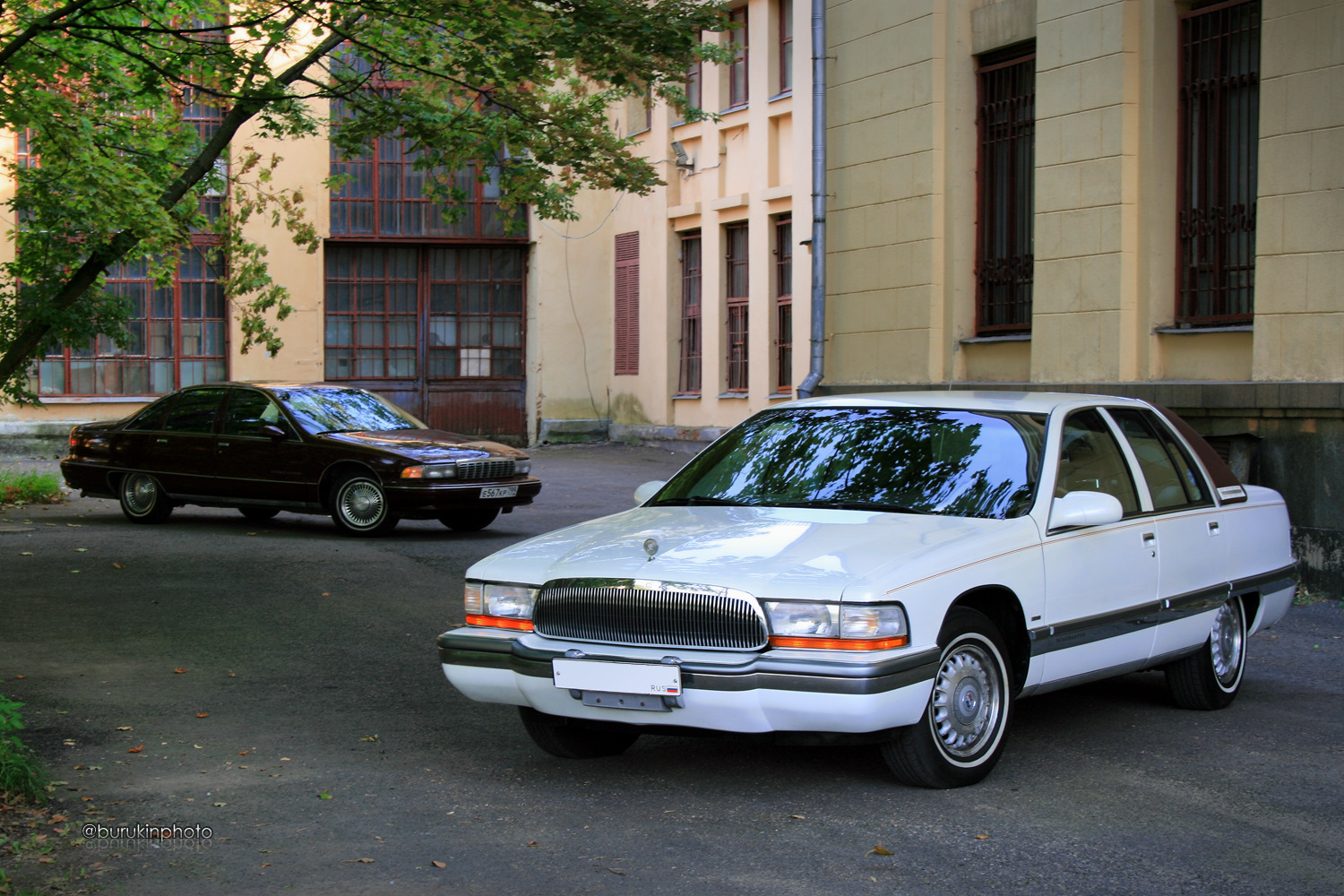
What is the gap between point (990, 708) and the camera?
5512 mm

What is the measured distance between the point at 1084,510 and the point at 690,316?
62.9ft

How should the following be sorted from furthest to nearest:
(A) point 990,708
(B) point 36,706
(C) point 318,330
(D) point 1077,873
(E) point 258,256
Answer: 1. (C) point 318,330
2. (E) point 258,256
3. (B) point 36,706
4. (A) point 990,708
5. (D) point 1077,873

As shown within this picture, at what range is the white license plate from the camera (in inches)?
199

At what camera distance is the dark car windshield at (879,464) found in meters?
5.95

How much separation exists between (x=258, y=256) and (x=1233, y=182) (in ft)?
57.3

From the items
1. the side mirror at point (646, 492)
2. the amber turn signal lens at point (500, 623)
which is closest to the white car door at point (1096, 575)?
the side mirror at point (646, 492)

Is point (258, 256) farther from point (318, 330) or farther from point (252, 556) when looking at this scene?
point (252, 556)

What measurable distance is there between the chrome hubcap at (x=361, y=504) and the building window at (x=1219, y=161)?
25.7ft

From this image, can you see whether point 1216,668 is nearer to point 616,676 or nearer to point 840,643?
point 840,643

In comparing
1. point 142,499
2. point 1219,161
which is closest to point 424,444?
point 142,499

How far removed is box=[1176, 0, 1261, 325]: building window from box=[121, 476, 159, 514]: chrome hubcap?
10.7 m

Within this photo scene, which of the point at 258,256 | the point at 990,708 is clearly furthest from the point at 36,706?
the point at 258,256

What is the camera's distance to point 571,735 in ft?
19.2

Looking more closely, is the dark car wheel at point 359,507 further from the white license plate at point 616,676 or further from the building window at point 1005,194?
the white license plate at point 616,676
